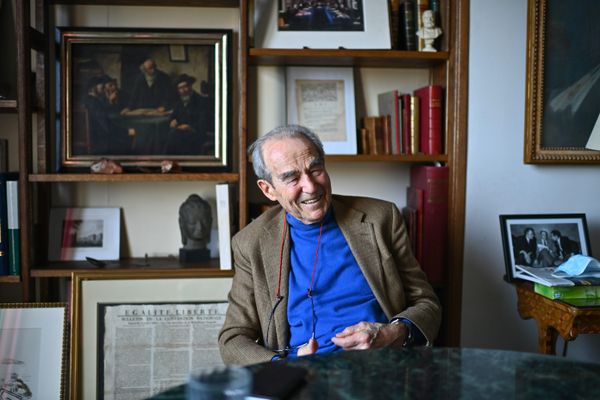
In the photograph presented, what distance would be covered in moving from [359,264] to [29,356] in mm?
1314

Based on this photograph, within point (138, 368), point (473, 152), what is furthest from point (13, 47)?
point (473, 152)

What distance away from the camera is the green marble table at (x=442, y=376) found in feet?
3.39

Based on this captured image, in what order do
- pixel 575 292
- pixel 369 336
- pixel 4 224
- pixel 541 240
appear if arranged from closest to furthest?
1. pixel 369 336
2. pixel 575 292
3. pixel 4 224
4. pixel 541 240

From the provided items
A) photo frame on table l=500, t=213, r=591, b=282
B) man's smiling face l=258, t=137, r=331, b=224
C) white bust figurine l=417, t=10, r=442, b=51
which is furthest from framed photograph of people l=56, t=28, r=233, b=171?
photo frame on table l=500, t=213, r=591, b=282

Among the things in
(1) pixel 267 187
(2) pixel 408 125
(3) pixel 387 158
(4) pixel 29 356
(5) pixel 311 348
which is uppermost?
(2) pixel 408 125

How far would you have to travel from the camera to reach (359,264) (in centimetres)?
185

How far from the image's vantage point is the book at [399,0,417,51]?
2412mm

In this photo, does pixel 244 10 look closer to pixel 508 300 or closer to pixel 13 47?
pixel 13 47

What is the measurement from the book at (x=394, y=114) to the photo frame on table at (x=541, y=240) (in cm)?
52

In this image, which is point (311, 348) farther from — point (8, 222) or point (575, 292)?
point (8, 222)

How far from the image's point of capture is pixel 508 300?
2455 millimetres

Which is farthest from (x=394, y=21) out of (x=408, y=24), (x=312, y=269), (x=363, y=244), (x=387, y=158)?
(x=312, y=269)

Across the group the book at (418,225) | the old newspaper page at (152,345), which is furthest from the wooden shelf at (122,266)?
the book at (418,225)

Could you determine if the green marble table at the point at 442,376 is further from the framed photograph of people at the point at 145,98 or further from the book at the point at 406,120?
the framed photograph of people at the point at 145,98
